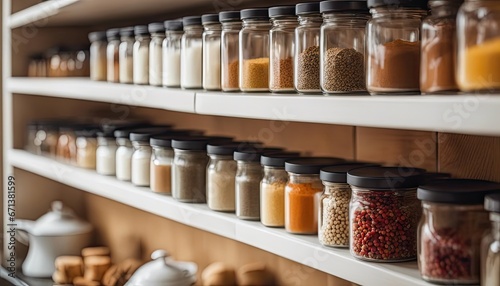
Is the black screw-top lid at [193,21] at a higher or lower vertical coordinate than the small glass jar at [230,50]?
higher

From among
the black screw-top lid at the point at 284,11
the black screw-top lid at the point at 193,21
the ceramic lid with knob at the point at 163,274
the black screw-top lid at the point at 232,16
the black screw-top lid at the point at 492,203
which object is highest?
the black screw-top lid at the point at 193,21

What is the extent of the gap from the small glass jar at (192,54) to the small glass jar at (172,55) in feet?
0.18

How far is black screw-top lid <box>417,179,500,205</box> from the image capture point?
110 centimetres

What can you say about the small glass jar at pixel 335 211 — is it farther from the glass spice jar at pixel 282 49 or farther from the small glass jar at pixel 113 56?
the small glass jar at pixel 113 56

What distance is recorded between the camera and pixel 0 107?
299 centimetres

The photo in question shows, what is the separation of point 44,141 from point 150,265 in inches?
33.3

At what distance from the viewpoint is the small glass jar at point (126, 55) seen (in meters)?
2.03

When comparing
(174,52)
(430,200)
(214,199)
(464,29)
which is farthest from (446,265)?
(174,52)

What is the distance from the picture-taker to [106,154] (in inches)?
86.0

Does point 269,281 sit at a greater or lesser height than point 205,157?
lesser

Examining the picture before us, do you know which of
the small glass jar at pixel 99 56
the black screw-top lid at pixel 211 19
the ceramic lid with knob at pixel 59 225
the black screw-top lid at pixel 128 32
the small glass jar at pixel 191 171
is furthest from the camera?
the ceramic lid with knob at pixel 59 225

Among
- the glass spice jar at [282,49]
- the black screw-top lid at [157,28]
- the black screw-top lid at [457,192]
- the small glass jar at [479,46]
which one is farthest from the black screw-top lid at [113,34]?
the small glass jar at [479,46]

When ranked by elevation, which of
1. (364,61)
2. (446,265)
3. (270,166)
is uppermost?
(364,61)

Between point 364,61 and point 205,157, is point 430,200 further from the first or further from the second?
point 205,157
